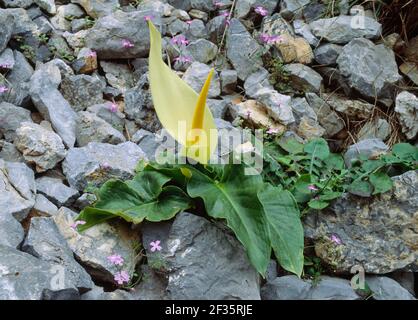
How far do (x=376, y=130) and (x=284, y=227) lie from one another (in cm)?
84

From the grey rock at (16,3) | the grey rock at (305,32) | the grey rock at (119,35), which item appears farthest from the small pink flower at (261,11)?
the grey rock at (16,3)

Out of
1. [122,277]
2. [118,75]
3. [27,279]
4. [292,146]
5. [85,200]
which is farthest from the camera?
[118,75]

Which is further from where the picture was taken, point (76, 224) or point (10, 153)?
point (10, 153)

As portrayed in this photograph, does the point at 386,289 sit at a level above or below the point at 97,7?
below

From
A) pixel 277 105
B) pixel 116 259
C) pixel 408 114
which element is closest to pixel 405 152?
pixel 408 114

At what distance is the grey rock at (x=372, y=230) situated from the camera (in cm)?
150

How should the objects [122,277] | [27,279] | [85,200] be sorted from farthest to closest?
[85,200] → [122,277] → [27,279]

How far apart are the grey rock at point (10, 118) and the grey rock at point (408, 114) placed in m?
1.33

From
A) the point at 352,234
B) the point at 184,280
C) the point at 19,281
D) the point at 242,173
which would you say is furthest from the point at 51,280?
the point at 352,234

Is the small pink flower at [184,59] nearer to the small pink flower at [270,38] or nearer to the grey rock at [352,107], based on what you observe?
the small pink flower at [270,38]

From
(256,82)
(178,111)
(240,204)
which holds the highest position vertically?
(178,111)

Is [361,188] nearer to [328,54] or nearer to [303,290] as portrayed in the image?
[303,290]

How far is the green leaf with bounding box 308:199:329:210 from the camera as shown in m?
1.50

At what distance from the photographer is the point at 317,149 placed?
1717 mm
